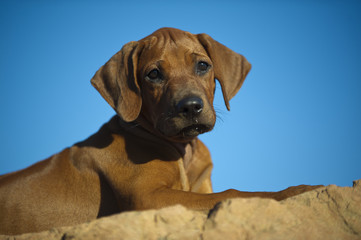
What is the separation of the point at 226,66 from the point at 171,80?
128 cm

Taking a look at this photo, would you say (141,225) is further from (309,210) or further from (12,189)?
(12,189)

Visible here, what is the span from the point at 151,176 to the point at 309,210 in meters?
2.52

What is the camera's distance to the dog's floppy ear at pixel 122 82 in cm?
565

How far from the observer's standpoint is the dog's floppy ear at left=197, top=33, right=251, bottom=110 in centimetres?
622

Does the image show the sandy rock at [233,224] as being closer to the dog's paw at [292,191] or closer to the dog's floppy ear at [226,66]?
the dog's paw at [292,191]

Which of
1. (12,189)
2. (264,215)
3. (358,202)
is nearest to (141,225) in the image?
(264,215)

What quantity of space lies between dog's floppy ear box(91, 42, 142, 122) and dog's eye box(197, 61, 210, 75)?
106 cm

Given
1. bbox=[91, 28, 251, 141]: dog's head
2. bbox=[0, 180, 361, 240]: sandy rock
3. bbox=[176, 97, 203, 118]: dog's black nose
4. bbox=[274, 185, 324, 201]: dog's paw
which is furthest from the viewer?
Answer: bbox=[91, 28, 251, 141]: dog's head

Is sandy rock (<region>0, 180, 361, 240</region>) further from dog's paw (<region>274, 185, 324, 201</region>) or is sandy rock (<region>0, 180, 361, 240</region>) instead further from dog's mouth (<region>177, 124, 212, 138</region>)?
dog's mouth (<region>177, 124, 212, 138</region>)

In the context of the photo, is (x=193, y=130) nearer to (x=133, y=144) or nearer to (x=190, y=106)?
(x=190, y=106)

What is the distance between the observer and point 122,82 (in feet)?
19.2

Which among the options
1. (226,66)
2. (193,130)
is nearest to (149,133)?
(193,130)

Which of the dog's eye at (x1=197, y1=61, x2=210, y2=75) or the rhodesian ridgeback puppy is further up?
the dog's eye at (x1=197, y1=61, x2=210, y2=75)

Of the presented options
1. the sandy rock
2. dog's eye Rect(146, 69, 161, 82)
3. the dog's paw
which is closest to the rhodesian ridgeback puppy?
dog's eye Rect(146, 69, 161, 82)
